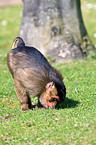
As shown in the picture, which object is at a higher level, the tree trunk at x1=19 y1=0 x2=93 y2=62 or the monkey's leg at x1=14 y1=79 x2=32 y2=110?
the tree trunk at x1=19 y1=0 x2=93 y2=62

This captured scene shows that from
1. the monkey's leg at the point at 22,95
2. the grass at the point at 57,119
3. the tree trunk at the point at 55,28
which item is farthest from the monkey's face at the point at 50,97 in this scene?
the tree trunk at the point at 55,28

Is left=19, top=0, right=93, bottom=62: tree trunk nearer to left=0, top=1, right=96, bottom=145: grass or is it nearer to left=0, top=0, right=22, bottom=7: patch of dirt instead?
left=0, top=1, right=96, bottom=145: grass

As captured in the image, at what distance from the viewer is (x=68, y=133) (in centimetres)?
504

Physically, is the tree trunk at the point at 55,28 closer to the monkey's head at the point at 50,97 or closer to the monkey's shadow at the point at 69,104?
the monkey's shadow at the point at 69,104

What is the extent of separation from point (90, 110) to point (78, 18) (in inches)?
215

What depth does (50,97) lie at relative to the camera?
597 cm

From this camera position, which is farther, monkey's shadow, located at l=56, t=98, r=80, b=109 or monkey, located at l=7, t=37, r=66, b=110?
monkey's shadow, located at l=56, t=98, r=80, b=109

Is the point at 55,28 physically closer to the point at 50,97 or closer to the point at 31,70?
the point at 31,70

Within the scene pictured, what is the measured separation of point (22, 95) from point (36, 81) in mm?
465

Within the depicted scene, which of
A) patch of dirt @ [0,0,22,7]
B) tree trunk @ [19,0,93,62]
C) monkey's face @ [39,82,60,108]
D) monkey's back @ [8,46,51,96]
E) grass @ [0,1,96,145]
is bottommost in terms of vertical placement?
grass @ [0,1,96,145]

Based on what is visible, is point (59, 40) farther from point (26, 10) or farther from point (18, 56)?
point (18, 56)

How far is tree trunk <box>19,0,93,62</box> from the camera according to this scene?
33.9 feet

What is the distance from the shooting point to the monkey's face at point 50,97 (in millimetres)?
5898

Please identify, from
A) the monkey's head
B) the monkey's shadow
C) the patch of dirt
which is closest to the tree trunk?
the monkey's shadow
